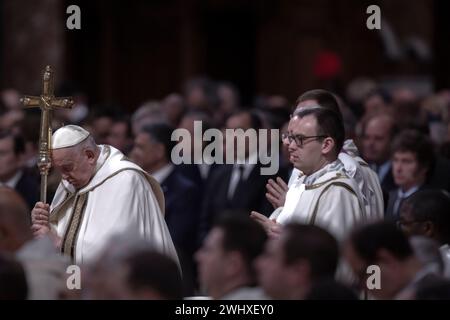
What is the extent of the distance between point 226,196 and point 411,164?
7.01ft

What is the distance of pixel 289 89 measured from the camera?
71.6 ft

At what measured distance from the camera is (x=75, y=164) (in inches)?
350

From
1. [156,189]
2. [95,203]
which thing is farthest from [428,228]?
[95,203]

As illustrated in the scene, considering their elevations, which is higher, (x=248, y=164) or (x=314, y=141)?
(x=314, y=141)

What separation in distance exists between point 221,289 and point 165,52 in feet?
48.5

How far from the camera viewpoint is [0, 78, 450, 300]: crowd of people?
263 inches

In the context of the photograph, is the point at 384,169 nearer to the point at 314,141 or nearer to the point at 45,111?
the point at 314,141

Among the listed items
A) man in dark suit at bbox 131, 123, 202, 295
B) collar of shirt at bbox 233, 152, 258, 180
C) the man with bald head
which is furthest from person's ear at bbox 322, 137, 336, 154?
man in dark suit at bbox 131, 123, 202, 295

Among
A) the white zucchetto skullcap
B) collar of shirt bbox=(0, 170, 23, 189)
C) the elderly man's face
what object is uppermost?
the white zucchetto skullcap

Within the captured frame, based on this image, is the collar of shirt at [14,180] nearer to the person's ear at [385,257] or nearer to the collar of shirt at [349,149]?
the collar of shirt at [349,149]

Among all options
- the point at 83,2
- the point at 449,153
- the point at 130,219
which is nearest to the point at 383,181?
the point at 449,153

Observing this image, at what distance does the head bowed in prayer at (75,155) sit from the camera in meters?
8.86

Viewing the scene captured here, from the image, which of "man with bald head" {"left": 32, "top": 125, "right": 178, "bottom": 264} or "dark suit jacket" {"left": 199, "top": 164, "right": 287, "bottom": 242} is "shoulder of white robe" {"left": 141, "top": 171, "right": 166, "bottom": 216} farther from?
"dark suit jacket" {"left": 199, "top": 164, "right": 287, "bottom": 242}

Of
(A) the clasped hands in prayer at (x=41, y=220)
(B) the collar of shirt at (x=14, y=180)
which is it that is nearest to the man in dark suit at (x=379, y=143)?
(B) the collar of shirt at (x=14, y=180)
